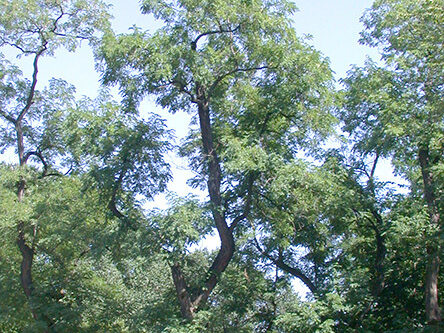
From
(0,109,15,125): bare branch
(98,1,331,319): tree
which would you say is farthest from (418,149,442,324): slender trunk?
(0,109,15,125): bare branch

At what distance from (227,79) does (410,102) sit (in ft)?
16.7

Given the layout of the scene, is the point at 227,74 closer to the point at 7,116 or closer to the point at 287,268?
the point at 287,268

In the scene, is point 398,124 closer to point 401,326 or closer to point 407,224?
point 407,224

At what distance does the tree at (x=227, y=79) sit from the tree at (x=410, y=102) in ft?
5.48

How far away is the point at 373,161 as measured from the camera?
640 inches

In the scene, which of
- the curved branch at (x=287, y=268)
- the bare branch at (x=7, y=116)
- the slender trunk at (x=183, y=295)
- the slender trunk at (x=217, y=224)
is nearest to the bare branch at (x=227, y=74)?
the slender trunk at (x=217, y=224)

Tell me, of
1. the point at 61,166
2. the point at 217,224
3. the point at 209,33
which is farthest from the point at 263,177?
the point at 61,166

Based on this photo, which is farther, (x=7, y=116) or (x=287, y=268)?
(x=7, y=116)

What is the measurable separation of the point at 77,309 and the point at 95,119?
621 centimetres

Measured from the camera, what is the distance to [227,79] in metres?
16.1

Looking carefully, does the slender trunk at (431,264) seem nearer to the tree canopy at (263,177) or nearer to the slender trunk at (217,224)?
the tree canopy at (263,177)

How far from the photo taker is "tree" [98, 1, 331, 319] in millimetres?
14344

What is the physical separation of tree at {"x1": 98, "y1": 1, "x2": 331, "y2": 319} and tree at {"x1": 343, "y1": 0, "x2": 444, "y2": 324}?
1.67 m

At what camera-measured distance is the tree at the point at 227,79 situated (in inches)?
565
